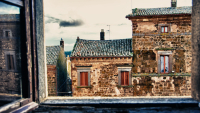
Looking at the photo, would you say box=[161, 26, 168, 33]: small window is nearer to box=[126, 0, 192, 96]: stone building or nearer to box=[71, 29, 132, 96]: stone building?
box=[126, 0, 192, 96]: stone building

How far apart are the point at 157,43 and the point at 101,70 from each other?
448 centimetres

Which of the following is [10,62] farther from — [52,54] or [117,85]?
[52,54]

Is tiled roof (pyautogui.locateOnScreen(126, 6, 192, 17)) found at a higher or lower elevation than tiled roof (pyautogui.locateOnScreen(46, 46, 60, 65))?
higher

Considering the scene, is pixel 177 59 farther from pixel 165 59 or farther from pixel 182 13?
pixel 182 13

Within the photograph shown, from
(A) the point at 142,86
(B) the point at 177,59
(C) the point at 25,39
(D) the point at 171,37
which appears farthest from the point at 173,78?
(C) the point at 25,39

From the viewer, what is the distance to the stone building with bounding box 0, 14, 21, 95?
1.54 meters

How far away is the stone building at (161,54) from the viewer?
35.2 ft

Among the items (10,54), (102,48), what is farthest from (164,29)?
(10,54)

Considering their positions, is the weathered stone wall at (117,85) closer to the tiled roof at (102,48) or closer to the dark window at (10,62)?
the tiled roof at (102,48)

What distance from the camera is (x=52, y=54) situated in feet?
45.2

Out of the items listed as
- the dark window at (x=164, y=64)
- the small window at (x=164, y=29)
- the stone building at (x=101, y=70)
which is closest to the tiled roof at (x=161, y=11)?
the small window at (x=164, y=29)

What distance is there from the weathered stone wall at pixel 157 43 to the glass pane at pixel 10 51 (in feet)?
32.2

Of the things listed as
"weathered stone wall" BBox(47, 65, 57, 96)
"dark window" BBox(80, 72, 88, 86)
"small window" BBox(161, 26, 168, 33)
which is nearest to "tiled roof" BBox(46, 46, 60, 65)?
"weathered stone wall" BBox(47, 65, 57, 96)

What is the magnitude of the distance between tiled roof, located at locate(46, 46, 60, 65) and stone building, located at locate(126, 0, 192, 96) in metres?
Answer: 6.72
